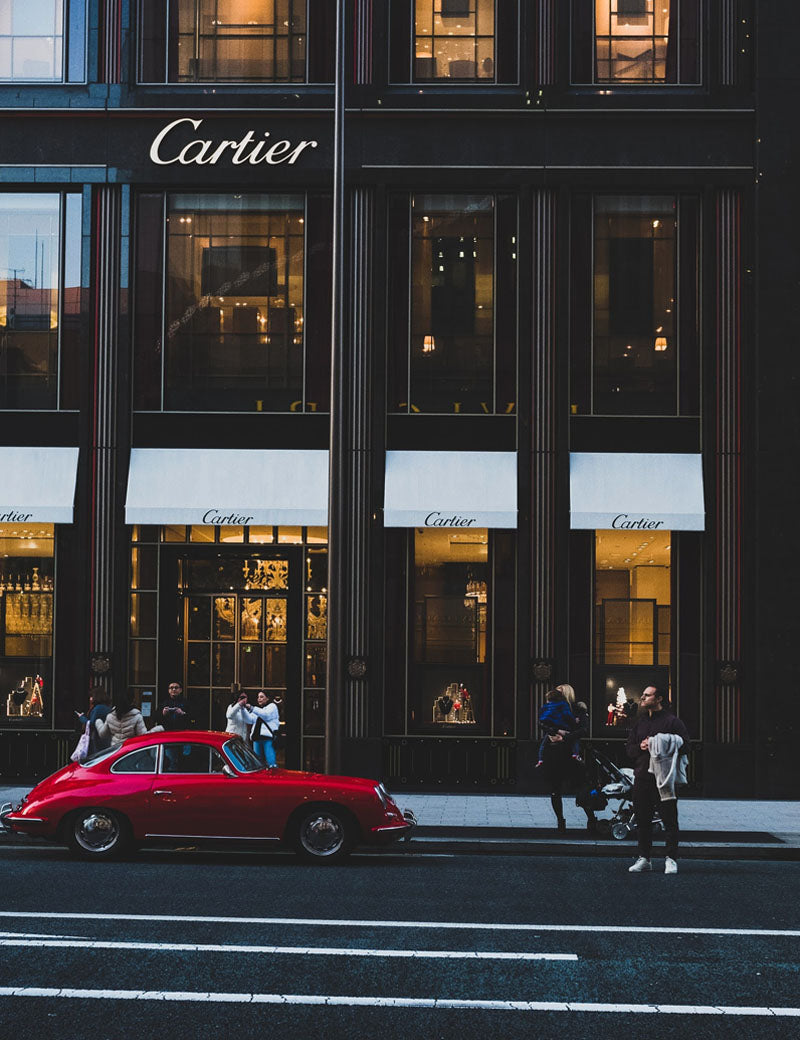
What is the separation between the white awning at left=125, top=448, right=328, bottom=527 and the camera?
63.6 feet

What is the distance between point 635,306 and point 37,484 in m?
9.67

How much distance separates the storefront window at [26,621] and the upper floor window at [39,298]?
7.07ft

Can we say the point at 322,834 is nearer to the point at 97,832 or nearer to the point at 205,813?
the point at 205,813

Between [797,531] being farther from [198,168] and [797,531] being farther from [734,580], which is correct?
[198,168]

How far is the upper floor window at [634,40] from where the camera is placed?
65.8 ft

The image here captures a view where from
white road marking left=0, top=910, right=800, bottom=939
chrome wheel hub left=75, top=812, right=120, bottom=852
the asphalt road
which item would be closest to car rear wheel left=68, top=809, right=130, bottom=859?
chrome wheel hub left=75, top=812, right=120, bottom=852

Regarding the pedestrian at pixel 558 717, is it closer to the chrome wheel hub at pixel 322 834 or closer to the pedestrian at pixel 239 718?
the chrome wheel hub at pixel 322 834

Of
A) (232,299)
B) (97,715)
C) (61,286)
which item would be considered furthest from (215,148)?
(97,715)

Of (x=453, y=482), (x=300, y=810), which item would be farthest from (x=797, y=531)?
(x=300, y=810)

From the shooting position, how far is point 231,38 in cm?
2038

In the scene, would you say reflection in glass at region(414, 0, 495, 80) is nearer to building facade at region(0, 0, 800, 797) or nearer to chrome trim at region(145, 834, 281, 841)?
building facade at region(0, 0, 800, 797)

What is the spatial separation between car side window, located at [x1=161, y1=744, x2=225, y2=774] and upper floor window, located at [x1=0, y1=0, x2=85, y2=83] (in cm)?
1195

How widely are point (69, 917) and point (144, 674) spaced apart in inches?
397

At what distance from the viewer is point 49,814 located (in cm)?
1305
